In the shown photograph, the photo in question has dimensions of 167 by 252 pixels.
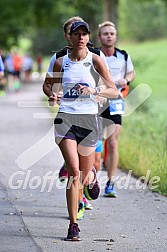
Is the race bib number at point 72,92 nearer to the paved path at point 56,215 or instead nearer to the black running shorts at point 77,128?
the black running shorts at point 77,128

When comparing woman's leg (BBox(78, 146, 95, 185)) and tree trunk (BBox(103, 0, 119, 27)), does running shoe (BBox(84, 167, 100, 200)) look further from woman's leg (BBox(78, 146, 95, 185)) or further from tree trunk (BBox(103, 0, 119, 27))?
tree trunk (BBox(103, 0, 119, 27))

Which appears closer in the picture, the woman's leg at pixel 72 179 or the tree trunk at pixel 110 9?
the woman's leg at pixel 72 179

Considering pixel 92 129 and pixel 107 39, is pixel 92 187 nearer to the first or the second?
pixel 92 129

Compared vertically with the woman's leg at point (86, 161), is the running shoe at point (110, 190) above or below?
below

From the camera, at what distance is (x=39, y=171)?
1189 centimetres

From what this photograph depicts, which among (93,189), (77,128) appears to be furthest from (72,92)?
(93,189)

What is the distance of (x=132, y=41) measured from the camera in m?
93.3

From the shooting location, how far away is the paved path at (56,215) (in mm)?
7176

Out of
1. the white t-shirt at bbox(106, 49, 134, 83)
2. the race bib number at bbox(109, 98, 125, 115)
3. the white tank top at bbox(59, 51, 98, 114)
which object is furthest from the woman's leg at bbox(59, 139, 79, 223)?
the white t-shirt at bbox(106, 49, 134, 83)

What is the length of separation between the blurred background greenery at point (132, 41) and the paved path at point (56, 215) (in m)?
0.93

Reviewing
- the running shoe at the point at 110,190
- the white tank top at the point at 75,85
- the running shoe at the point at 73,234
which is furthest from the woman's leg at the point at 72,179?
the running shoe at the point at 110,190

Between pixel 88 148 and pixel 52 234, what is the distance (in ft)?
2.95

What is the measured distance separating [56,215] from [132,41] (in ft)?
281

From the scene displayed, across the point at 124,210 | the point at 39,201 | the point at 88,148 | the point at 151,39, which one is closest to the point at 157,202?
the point at 124,210
